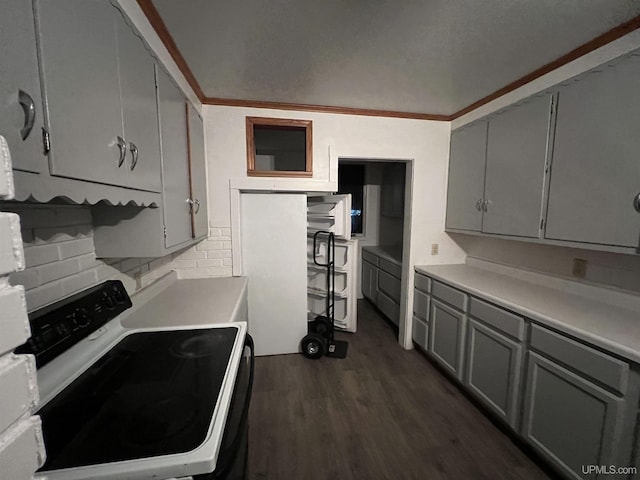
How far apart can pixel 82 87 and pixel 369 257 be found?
142 inches

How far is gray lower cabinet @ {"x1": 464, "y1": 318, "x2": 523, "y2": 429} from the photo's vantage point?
158 centimetres

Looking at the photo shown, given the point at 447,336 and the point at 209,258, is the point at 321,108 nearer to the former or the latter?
the point at 209,258

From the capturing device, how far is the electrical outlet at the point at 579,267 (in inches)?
68.6

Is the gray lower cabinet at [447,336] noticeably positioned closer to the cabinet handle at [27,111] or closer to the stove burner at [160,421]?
the stove burner at [160,421]

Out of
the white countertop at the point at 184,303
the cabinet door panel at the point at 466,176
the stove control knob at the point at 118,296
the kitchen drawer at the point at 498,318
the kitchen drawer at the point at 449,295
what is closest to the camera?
the stove control knob at the point at 118,296

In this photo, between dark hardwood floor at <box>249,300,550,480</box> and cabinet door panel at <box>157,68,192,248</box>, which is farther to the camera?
dark hardwood floor at <box>249,300,550,480</box>

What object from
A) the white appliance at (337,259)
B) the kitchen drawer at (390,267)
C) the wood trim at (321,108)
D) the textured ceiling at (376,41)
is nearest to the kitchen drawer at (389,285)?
the kitchen drawer at (390,267)

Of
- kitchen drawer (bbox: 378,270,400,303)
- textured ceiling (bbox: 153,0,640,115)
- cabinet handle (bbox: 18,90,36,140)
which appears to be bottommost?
kitchen drawer (bbox: 378,270,400,303)

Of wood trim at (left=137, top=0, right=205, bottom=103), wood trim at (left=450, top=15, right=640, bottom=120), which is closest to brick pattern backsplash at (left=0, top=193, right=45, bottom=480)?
wood trim at (left=137, top=0, right=205, bottom=103)

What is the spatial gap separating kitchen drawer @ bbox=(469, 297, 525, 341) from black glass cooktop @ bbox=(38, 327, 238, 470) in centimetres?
163

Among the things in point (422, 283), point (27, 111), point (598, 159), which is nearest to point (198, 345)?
point (27, 111)

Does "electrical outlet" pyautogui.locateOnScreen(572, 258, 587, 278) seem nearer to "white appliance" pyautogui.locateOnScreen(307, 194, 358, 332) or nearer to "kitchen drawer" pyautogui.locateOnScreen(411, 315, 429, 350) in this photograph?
"kitchen drawer" pyautogui.locateOnScreen(411, 315, 429, 350)

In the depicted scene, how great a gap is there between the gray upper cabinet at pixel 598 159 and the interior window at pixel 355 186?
2.61 meters

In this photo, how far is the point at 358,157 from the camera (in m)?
2.39
